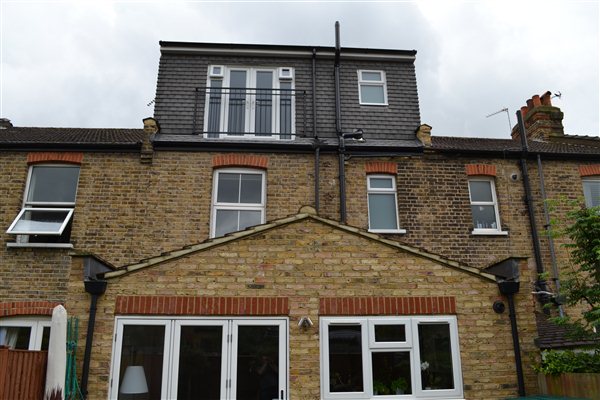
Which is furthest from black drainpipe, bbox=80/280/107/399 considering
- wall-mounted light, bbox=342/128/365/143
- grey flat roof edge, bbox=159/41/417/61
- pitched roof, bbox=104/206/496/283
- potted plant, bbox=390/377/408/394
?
grey flat roof edge, bbox=159/41/417/61

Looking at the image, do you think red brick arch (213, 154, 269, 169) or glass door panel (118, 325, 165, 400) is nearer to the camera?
glass door panel (118, 325, 165, 400)

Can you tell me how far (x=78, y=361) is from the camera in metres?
7.21

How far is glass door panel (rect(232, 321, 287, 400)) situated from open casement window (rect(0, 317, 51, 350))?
17.4ft

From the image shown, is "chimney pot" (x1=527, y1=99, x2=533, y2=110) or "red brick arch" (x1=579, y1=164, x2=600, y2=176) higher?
"chimney pot" (x1=527, y1=99, x2=533, y2=110)

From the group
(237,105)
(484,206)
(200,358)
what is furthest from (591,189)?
(200,358)

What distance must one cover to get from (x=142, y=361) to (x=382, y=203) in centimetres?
688

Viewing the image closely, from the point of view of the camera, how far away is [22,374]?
670cm

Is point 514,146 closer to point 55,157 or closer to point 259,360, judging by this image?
point 259,360

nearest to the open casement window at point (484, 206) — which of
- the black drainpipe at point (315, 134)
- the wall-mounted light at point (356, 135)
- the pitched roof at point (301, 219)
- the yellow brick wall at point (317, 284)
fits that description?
the wall-mounted light at point (356, 135)

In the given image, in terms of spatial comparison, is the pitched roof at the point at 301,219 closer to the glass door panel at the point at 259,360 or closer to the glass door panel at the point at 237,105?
the glass door panel at the point at 259,360

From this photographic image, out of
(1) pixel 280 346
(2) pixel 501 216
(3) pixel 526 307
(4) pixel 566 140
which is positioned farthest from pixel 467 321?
(4) pixel 566 140

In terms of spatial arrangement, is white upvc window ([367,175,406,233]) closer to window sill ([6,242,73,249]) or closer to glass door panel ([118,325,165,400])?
glass door panel ([118,325,165,400])

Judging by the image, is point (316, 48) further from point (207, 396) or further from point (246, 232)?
point (207, 396)

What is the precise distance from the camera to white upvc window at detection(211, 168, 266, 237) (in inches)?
457
